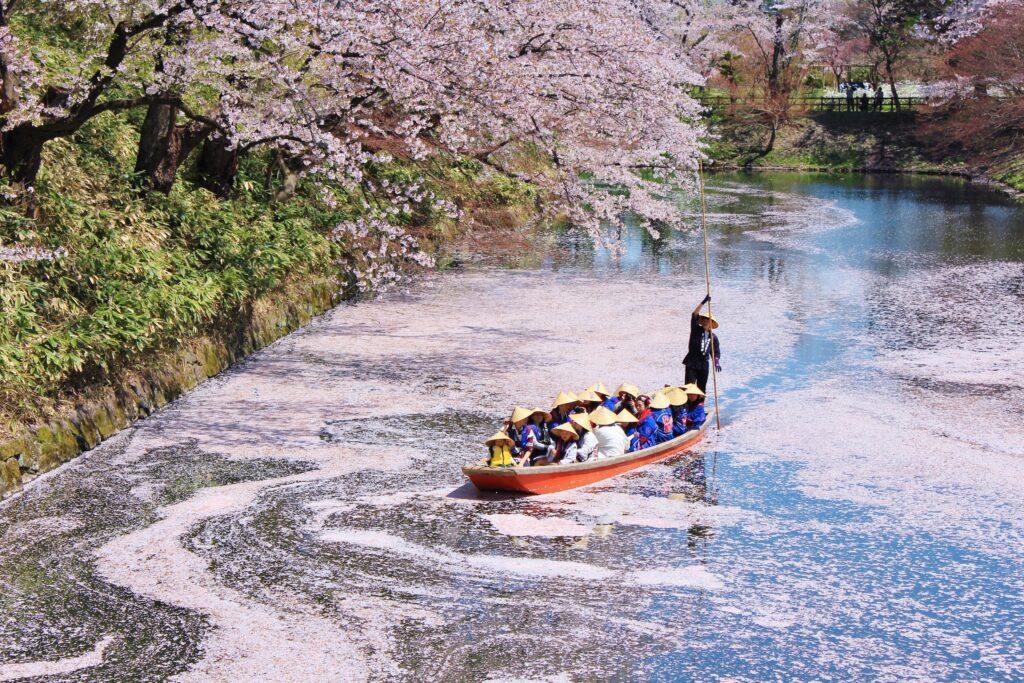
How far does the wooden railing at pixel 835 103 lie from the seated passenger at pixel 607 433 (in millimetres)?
39250

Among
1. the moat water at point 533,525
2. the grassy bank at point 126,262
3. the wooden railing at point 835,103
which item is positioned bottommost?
the moat water at point 533,525

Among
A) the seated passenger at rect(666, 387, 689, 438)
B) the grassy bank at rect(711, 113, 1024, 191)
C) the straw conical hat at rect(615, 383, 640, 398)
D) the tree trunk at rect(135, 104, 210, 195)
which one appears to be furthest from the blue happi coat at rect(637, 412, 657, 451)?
the grassy bank at rect(711, 113, 1024, 191)

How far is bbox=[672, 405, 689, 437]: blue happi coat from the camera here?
11.3 meters

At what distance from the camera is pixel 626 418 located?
10.6 meters

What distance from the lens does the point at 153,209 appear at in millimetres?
14531

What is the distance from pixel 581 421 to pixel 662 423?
133cm

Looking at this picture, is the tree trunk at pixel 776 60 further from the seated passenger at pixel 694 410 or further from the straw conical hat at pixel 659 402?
the straw conical hat at pixel 659 402

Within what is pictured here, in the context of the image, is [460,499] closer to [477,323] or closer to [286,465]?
[286,465]

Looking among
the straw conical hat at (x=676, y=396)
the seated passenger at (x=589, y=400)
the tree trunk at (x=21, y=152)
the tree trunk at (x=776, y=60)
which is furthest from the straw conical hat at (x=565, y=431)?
the tree trunk at (x=776, y=60)

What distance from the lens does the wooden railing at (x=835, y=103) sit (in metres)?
47.0

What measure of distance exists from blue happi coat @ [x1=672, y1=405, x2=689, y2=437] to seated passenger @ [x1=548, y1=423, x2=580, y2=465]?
172cm

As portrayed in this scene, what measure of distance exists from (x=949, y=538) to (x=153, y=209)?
10.7 m

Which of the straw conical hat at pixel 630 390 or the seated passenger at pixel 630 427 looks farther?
the straw conical hat at pixel 630 390

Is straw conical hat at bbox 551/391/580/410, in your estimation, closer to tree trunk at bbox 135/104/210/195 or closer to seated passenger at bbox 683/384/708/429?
seated passenger at bbox 683/384/708/429
